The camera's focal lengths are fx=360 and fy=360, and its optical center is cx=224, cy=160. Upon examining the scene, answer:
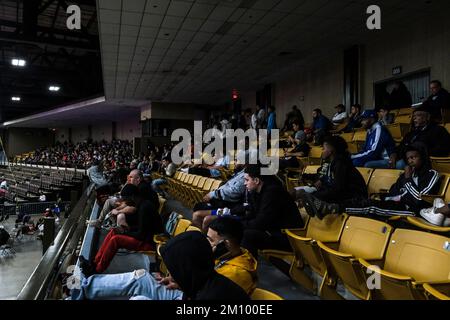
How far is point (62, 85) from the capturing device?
20266 mm

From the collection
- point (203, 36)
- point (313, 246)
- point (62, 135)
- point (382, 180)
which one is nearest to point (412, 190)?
point (382, 180)

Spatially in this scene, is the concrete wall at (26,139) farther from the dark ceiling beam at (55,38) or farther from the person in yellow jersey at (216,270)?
the person in yellow jersey at (216,270)

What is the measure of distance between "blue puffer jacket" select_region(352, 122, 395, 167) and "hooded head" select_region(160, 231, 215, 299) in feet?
12.6

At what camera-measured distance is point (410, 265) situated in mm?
2008

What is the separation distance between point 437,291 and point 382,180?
2.50 meters

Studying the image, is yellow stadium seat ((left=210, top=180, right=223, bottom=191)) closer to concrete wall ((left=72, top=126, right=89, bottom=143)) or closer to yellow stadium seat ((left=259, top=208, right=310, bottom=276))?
yellow stadium seat ((left=259, top=208, right=310, bottom=276))

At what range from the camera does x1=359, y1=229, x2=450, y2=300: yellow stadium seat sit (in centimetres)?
173

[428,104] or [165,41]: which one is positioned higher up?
[165,41]

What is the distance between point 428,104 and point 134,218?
4705 millimetres

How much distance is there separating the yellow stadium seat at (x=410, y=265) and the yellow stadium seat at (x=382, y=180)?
1746 mm

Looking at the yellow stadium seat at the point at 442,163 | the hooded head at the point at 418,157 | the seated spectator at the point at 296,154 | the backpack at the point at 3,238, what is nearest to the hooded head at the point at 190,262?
the hooded head at the point at 418,157

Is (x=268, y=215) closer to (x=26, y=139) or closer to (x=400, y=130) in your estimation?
(x=400, y=130)

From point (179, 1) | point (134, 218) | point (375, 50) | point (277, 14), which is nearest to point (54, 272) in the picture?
point (134, 218)
